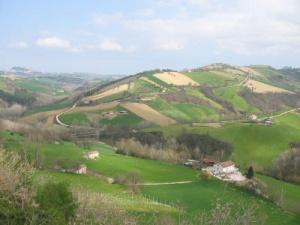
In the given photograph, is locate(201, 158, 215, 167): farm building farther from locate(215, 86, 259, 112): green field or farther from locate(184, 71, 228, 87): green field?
locate(184, 71, 228, 87): green field

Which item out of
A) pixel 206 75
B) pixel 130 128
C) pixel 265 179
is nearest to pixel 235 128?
pixel 130 128

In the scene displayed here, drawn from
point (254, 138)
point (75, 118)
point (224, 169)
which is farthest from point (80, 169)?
point (75, 118)

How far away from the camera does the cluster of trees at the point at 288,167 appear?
84.8m

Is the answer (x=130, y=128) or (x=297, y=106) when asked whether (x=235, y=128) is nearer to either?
(x=130, y=128)

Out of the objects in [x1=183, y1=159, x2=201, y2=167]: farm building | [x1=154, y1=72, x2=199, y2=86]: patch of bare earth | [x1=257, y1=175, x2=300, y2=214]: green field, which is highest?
[x1=154, y1=72, x2=199, y2=86]: patch of bare earth

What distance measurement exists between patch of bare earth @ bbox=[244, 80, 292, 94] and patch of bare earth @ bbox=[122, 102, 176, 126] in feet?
167

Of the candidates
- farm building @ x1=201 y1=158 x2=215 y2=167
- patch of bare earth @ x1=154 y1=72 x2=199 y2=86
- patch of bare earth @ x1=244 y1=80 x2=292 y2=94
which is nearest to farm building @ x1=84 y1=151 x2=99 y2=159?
farm building @ x1=201 y1=158 x2=215 y2=167

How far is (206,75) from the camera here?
616ft

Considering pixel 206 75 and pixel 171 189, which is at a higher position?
pixel 206 75

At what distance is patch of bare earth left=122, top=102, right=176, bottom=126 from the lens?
124750 mm

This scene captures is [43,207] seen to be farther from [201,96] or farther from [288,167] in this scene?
[201,96]

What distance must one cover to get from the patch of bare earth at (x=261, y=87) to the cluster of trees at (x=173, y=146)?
71705mm

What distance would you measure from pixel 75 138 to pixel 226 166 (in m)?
33.5

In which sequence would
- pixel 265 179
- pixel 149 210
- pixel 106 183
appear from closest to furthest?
pixel 149 210 → pixel 106 183 → pixel 265 179
